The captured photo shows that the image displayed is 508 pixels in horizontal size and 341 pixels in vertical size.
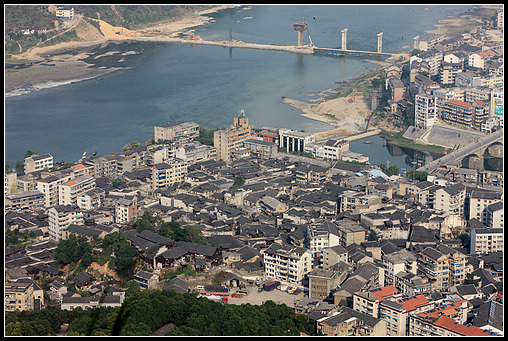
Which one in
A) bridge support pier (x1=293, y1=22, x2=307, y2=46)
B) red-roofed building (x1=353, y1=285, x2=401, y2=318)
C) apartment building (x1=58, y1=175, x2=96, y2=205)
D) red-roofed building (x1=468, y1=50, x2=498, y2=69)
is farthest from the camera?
bridge support pier (x1=293, y1=22, x2=307, y2=46)

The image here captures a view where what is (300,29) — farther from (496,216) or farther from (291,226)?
(291,226)

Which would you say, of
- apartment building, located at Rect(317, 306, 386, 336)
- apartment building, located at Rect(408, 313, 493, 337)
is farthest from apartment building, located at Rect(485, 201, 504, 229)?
apartment building, located at Rect(317, 306, 386, 336)

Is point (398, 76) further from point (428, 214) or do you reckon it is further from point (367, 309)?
point (367, 309)

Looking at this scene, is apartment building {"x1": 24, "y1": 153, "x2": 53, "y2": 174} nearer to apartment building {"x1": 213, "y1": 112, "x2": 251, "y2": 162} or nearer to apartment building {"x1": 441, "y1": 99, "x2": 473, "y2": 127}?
apartment building {"x1": 213, "y1": 112, "x2": 251, "y2": 162}

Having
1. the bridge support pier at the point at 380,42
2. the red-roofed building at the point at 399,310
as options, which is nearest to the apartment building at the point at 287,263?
the red-roofed building at the point at 399,310

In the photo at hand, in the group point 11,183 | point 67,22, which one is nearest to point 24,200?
point 11,183

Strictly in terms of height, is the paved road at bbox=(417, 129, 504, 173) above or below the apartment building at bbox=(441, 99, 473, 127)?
below
